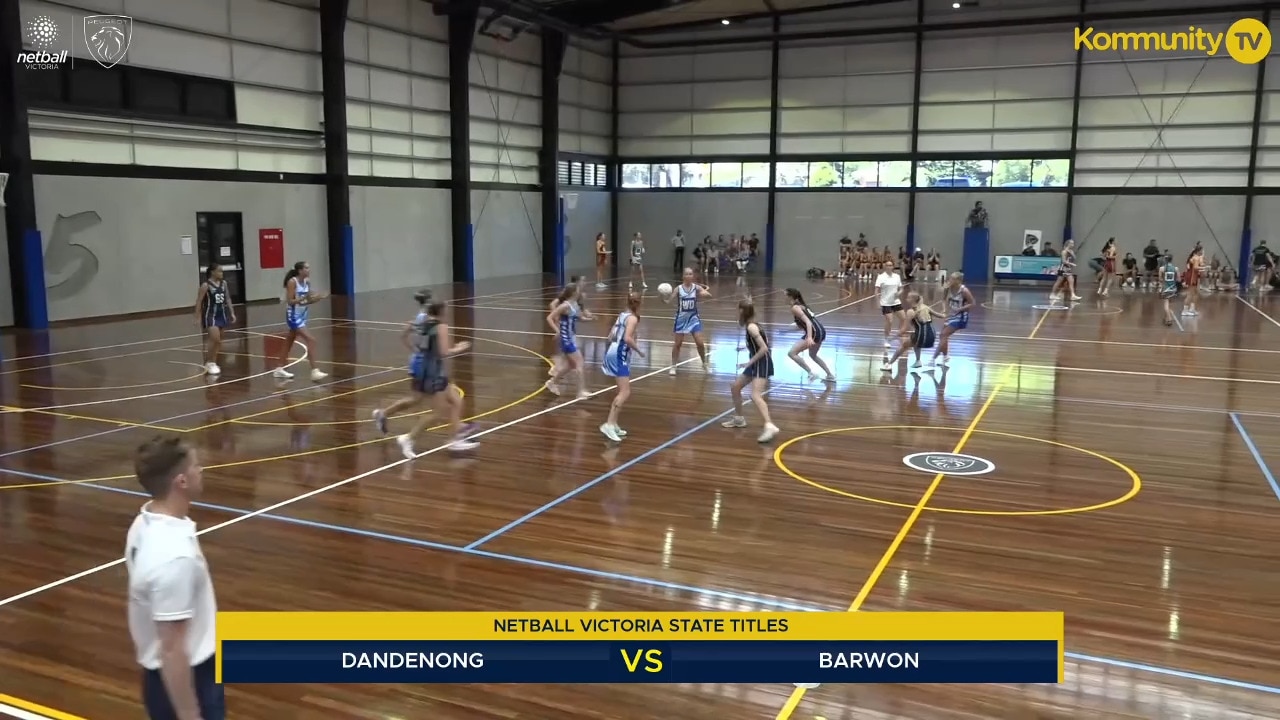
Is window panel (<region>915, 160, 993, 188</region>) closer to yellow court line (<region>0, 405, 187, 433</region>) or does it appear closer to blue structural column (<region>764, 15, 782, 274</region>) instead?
blue structural column (<region>764, 15, 782, 274</region>)

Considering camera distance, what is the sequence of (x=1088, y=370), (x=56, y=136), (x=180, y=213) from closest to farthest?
1. (x=1088, y=370)
2. (x=56, y=136)
3. (x=180, y=213)

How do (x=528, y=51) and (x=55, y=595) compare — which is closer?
(x=55, y=595)

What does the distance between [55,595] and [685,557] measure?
470cm

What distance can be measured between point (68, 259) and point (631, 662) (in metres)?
22.8

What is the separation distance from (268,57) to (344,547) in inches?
934

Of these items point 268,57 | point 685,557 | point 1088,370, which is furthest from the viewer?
point 268,57

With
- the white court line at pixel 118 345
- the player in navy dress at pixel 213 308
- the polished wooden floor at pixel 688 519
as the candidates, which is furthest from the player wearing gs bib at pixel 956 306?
the white court line at pixel 118 345

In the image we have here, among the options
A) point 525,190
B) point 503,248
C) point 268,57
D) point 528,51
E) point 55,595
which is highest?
point 528,51

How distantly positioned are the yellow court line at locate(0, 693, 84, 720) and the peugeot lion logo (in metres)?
21.6

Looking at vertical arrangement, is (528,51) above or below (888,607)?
above

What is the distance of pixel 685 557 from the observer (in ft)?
25.4

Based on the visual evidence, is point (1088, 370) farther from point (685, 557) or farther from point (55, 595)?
point (55, 595)

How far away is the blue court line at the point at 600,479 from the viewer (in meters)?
8.29

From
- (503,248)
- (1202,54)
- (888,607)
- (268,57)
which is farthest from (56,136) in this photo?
(1202,54)
